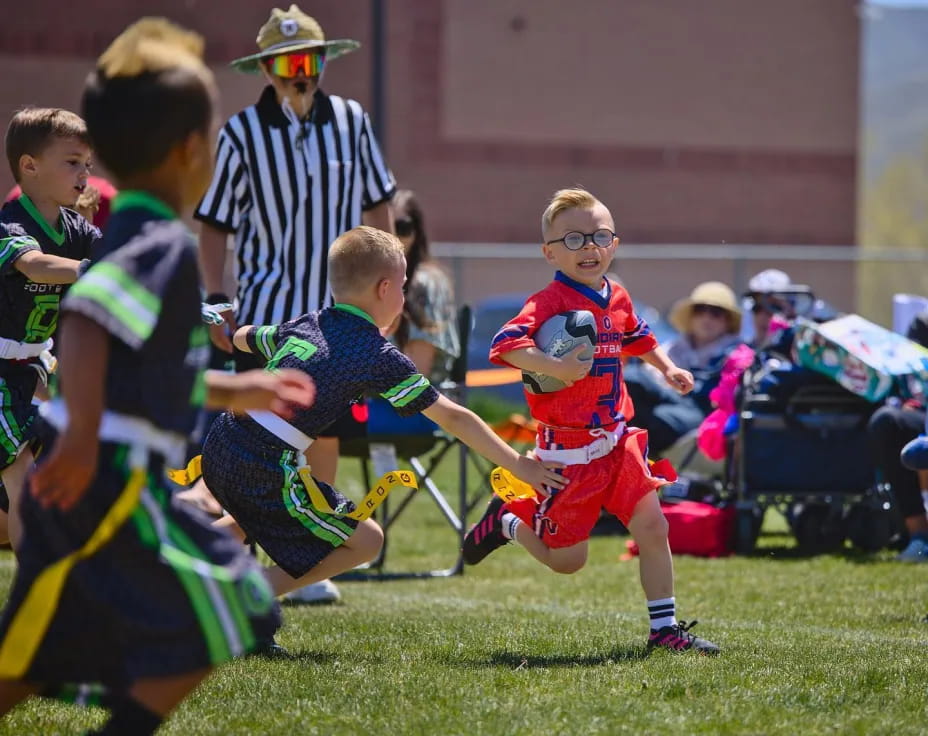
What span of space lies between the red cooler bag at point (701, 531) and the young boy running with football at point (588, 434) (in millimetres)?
3198

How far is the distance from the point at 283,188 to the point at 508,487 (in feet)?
5.95

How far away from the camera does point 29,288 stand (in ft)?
17.1

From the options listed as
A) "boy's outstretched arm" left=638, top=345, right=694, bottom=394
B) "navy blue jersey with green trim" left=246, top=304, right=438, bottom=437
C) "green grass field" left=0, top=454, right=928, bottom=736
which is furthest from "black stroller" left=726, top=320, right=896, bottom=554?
"navy blue jersey with green trim" left=246, top=304, right=438, bottom=437

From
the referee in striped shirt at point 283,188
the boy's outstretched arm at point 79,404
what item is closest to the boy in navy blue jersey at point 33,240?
the referee in striped shirt at point 283,188

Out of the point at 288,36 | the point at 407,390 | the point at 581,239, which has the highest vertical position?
the point at 288,36

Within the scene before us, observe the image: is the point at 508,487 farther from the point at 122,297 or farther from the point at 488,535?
the point at 122,297

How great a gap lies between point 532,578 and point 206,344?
478 centimetres

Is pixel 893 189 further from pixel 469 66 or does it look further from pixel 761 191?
pixel 469 66

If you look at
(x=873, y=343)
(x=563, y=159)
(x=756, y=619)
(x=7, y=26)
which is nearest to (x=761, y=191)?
(x=563, y=159)

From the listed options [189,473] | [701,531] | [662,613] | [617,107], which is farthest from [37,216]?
[617,107]

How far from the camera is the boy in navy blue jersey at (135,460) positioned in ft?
10.4

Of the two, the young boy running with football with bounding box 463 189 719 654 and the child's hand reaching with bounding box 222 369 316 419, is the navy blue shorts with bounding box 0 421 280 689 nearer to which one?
the child's hand reaching with bounding box 222 369 316 419

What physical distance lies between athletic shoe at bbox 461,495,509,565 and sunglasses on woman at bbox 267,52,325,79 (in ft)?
6.70

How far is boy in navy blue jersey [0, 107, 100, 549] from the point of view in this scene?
5.19 metres
